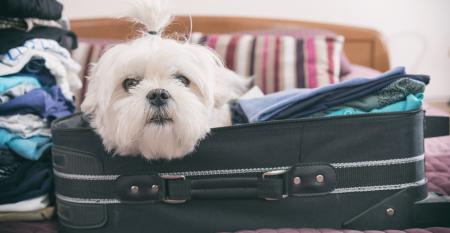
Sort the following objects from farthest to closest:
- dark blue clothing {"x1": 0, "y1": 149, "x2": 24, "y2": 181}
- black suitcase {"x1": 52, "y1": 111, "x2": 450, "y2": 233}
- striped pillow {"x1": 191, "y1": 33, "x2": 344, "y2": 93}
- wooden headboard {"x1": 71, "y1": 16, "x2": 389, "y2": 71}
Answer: wooden headboard {"x1": 71, "y1": 16, "x2": 389, "y2": 71} < striped pillow {"x1": 191, "y1": 33, "x2": 344, "y2": 93} < dark blue clothing {"x1": 0, "y1": 149, "x2": 24, "y2": 181} < black suitcase {"x1": 52, "y1": 111, "x2": 450, "y2": 233}

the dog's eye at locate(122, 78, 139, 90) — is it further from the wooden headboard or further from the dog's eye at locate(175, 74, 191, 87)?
the wooden headboard

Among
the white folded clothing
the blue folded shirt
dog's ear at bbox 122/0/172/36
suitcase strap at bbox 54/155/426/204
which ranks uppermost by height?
dog's ear at bbox 122/0/172/36

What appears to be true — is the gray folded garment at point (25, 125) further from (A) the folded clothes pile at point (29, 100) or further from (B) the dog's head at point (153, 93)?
(B) the dog's head at point (153, 93)

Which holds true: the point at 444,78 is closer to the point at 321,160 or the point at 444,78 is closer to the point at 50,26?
the point at 321,160

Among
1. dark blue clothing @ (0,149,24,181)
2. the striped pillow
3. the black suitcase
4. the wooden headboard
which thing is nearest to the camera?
the black suitcase

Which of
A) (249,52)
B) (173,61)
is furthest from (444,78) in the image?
(173,61)

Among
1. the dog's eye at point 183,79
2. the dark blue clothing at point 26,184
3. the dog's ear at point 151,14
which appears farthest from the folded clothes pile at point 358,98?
the dark blue clothing at point 26,184

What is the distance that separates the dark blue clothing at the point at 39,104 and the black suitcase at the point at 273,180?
167 millimetres

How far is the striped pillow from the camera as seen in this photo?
1.34 meters

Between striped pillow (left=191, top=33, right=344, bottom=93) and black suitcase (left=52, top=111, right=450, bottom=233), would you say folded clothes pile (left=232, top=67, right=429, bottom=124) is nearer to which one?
black suitcase (left=52, top=111, right=450, bottom=233)

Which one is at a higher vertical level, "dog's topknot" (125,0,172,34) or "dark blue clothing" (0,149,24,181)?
"dog's topknot" (125,0,172,34)

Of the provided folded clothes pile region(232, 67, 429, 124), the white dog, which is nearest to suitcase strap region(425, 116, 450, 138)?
folded clothes pile region(232, 67, 429, 124)

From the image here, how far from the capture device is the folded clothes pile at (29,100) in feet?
2.58

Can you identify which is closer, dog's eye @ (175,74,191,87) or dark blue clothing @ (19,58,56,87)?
dog's eye @ (175,74,191,87)
